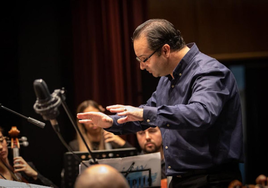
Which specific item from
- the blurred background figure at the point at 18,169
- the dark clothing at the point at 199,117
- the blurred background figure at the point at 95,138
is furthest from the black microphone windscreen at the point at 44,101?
the blurred background figure at the point at 95,138

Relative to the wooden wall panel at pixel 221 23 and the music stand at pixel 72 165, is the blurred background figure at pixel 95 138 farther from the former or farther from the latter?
the wooden wall panel at pixel 221 23

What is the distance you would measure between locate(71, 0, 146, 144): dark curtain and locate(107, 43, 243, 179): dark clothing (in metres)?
1.97

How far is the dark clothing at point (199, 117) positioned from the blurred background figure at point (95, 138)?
63.2 inches

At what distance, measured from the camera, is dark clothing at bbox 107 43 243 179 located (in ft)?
5.58

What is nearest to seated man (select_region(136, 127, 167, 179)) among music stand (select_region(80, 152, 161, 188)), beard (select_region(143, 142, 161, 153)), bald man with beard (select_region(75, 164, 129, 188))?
beard (select_region(143, 142, 161, 153))

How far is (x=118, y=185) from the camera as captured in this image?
3.65 feet

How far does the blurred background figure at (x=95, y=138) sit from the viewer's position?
3678mm

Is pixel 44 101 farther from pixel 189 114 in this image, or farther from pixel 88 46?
pixel 88 46

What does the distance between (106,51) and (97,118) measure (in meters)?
2.21

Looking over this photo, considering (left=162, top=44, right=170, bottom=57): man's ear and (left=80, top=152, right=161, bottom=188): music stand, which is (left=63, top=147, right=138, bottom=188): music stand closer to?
(left=80, top=152, right=161, bottom=188): music stand

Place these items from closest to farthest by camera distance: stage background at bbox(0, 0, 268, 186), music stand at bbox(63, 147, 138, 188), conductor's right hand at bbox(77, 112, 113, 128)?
conductor's right hand at bbox(77, 112, 113, 128) < music stand at bbox(63, 147, 138, 188) < stage background at bbox(0, 0, 268, 186)

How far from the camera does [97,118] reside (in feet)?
6.38

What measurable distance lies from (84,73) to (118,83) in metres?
0.40

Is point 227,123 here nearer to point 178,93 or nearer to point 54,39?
Result: point 178,93
